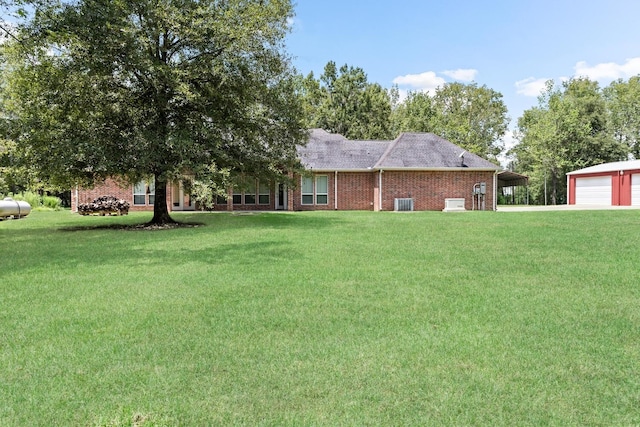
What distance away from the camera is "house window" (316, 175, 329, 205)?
2473cm

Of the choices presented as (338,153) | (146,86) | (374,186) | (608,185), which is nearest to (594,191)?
(608,185)

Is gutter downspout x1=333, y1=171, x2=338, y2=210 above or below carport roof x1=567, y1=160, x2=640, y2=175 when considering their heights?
below

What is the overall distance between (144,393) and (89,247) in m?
7.41

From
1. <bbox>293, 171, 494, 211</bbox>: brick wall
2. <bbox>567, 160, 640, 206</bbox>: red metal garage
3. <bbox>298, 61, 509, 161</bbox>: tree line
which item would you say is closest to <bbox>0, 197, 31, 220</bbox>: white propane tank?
<bbox>293, 171, 494, 211</bbox>: brick wall

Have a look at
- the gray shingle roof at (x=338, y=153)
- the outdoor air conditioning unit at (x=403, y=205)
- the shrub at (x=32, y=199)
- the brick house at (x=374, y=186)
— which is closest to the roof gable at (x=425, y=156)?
the brick house at (x=374, y=186)

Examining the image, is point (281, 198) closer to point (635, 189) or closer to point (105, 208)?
point (105, 208)

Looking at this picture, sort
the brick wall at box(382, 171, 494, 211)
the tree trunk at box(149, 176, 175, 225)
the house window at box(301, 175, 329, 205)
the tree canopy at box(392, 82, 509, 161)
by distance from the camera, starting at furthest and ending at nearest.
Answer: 1. the tree canopy at box(392, 82, 509, 161)
2. the house window at box(301, 175, 329, 205)
3. the brick wall at box(382, 171, 494, 211)
4. the tree trunk at box(149, 176, 175, 225)

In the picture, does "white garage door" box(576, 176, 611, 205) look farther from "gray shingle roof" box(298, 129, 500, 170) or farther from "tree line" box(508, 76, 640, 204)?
"gray shingle roof" box(298, 129, 500, 170)

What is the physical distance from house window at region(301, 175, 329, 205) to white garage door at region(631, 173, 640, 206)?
20563 mm

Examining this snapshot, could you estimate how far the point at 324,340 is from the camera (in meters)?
3.59

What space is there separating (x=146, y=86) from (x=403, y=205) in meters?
14.5

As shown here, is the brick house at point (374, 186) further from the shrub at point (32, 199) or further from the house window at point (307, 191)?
the shrub at point (32, 199)

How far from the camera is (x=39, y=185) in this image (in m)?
14.1

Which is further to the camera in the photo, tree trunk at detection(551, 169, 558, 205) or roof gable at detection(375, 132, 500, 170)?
tree trunk at detection(551, 169, 558, 205)
